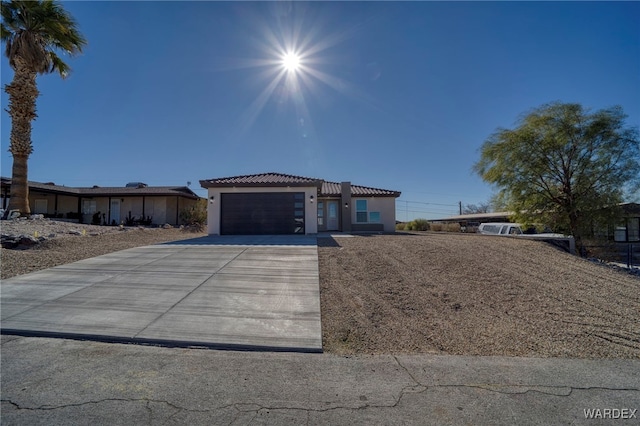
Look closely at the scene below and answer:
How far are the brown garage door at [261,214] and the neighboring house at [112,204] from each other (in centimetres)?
1195

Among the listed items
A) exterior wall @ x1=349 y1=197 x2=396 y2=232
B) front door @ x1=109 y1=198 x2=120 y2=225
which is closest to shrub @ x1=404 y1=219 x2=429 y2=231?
exterior wall @ x1=349 y1=197 x2=396 y2=232

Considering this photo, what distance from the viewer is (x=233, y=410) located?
9.14 ft

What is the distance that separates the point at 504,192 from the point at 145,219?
962 inches

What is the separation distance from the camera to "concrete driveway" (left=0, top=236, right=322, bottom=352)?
176 inches

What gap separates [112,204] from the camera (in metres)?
26.0

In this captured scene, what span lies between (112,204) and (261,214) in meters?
17.4

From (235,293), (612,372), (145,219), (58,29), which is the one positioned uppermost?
(58,29)

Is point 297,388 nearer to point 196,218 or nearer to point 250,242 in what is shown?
point 250,242

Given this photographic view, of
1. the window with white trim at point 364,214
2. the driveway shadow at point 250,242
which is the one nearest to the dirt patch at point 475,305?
the driveway shadow at point 250,242

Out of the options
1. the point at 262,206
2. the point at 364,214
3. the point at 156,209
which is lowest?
the point at 364,214

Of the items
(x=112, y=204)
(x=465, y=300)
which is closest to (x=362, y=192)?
(x=465, y=300)

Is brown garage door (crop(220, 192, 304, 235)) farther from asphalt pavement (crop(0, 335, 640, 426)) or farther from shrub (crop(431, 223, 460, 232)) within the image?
shrub (crop(431, 223, 460, 232))

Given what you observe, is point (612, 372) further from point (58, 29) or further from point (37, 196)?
point (37, 196)

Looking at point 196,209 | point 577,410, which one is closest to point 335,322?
point 577,410
